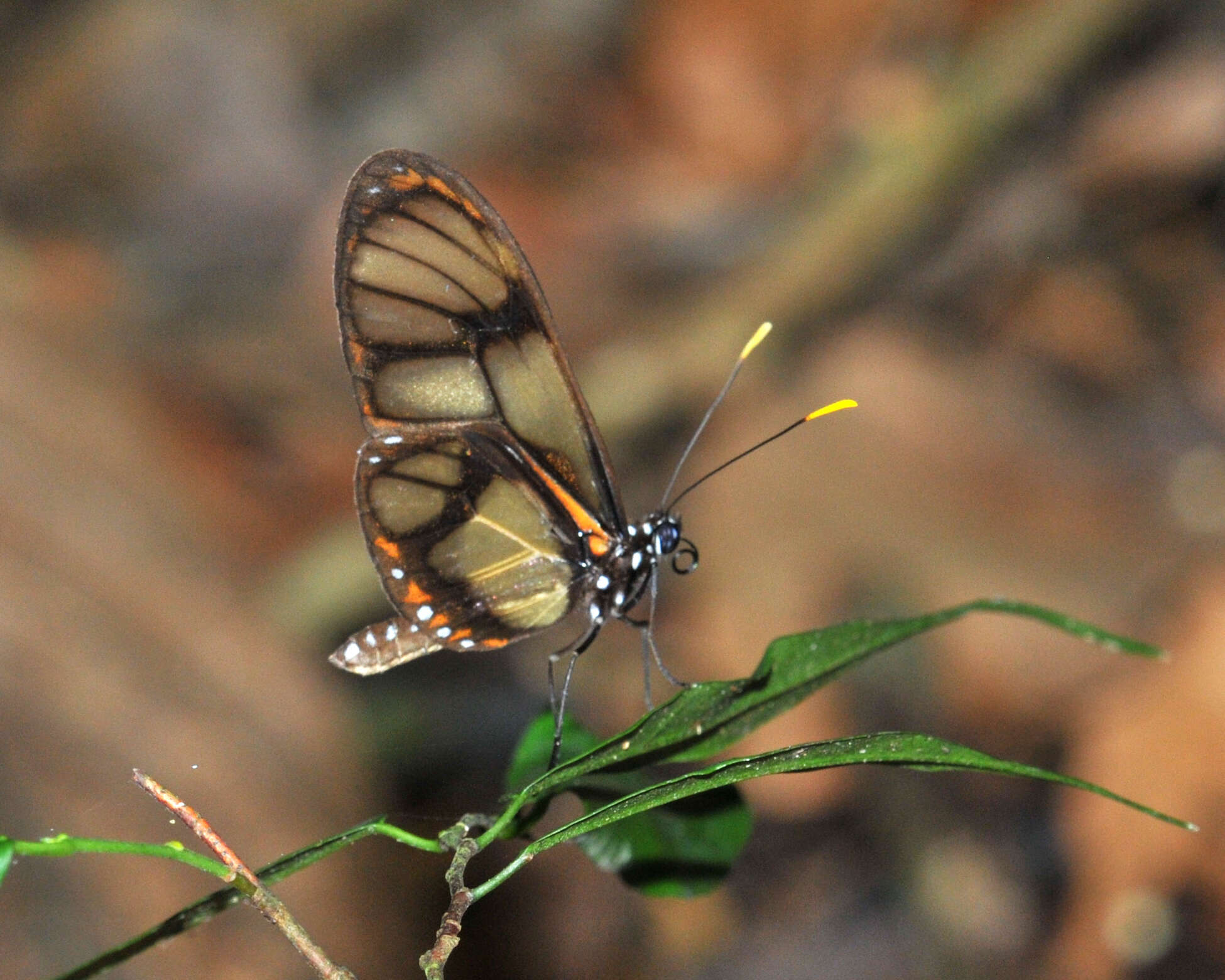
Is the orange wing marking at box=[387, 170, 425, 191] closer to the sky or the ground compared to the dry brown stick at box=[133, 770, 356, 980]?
closer to the sky

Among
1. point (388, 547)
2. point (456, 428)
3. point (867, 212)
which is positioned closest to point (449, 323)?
point (456, 428)

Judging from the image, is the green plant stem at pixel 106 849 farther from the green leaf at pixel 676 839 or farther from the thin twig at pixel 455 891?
the green leaf at pixel 676 839

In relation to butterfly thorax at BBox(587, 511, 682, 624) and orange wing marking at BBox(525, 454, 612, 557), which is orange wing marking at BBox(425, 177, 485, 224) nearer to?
orange wing marking at BBox(525, 454, 612, 557)

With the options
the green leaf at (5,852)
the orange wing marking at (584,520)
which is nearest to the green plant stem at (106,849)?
the green leaf at (5,852)

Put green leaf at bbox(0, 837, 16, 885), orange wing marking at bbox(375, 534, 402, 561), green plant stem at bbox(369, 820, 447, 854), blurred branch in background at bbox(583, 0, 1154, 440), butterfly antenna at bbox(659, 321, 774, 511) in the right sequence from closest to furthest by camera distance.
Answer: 1. green leaf at bbox(0, 837, 16, 885)
2. green plant stem at bbox(369, 820, 447, 854)
3. butterfly antenna at bbox(659, 321, 774, 511)
4. orange wing marking at bbox(375, 534, 402, 561)
5. blurred branch in background at bbox(583, 0, 1154, 440)

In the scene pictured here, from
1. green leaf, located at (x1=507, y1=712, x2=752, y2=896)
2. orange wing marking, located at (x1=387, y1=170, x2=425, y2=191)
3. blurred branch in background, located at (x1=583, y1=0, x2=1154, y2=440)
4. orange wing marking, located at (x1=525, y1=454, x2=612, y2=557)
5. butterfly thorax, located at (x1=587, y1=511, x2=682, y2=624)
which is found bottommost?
green leaf, located at (x1=507, y1=712, x2=752, y2=896)

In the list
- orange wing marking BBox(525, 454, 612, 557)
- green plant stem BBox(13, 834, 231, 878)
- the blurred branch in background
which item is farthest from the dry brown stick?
the blurred branch in background

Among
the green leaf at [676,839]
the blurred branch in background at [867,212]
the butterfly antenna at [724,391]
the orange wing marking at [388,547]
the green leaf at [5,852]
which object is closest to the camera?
the green leaf at [5,852]
